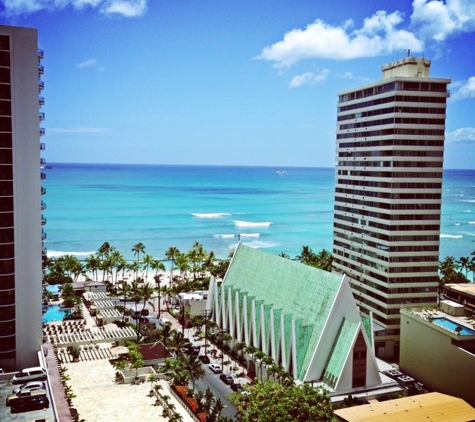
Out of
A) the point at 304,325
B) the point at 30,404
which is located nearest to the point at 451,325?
the point at 304,325

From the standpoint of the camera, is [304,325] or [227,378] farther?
[227,378]

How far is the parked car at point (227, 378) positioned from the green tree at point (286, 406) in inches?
450

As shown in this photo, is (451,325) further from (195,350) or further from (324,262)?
(324,262)

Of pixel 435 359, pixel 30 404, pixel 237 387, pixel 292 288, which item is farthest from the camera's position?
pixel 292 288

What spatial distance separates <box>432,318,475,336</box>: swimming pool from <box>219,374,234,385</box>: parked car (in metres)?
21.3

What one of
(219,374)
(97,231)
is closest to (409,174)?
(219,374)

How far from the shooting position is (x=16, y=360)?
1881 inches

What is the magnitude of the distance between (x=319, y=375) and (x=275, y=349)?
19.9 ft

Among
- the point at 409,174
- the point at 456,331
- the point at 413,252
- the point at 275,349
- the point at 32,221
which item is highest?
the point at 409,174

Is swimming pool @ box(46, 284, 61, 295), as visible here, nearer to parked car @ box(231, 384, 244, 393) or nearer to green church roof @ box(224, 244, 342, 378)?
green church roof @ box(224, 244, 342, 378)

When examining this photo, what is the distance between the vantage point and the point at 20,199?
46.5 m

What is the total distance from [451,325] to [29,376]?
38.6m

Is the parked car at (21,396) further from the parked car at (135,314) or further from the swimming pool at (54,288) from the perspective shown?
the swimming pool at (54,288)

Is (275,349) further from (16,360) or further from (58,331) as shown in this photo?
(58,331)
